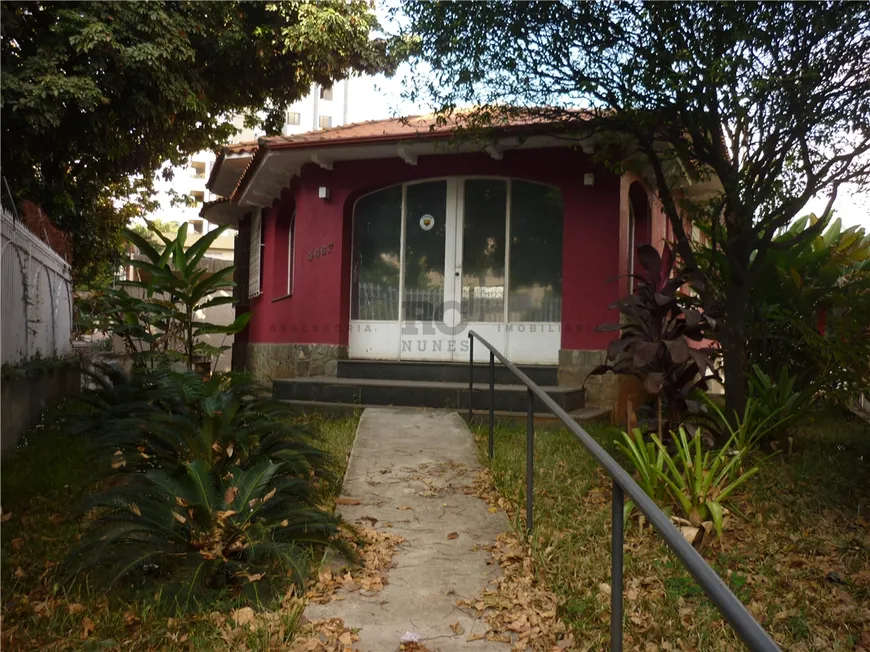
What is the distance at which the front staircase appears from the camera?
7.35 metres

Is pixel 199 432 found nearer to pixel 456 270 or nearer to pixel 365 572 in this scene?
pixel 365 572

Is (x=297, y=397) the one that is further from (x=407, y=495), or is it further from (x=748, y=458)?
(x=748, y=458)

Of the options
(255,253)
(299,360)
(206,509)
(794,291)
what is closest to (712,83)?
(794,291)

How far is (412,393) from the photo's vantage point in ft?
25.2

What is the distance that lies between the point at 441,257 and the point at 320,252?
5.30 feet

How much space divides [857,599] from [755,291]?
4345 millimetres

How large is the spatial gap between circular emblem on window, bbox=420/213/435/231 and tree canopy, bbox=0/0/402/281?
77.2 inches

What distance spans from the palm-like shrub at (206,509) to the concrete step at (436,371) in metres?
3.55

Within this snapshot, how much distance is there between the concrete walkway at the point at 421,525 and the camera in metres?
3.12

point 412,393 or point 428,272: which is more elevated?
point 428,272

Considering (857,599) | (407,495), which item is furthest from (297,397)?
(857,599)

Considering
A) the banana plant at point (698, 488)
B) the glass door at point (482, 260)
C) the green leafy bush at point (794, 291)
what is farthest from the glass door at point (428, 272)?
the banana plant at point (698, 488)

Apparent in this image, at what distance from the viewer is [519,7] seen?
5691 millimetres

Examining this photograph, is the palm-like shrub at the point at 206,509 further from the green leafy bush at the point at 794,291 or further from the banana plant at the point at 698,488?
the green leafy bush at the point at 794,291
